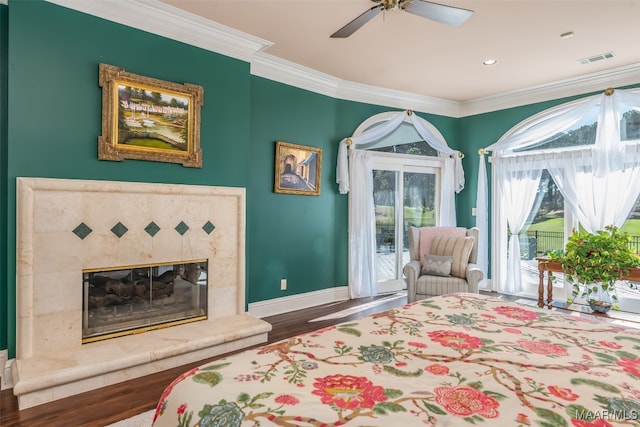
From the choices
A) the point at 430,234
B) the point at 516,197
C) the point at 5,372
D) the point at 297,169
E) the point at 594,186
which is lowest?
the point at 5,372

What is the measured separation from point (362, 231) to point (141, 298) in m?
2.87

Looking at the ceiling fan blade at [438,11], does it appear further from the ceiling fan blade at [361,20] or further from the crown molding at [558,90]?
the crown molding at [558,90]

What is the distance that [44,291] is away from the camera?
264cm

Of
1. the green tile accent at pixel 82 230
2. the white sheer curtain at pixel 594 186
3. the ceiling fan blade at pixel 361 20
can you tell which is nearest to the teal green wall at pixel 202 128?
the green tile accent at pixel 82 230

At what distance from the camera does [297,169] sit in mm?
4465

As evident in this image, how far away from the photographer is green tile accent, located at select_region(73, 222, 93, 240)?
2.77 m

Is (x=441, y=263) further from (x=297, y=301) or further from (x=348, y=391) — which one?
(x=348, y=391)

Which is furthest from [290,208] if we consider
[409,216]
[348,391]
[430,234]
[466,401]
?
[466,401]

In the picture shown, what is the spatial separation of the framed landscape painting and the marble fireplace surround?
0.97 meters

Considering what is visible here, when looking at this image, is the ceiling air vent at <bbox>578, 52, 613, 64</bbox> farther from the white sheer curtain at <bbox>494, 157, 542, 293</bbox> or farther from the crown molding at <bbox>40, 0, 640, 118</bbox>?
the white sheer curtain at <bbox>494, 157, 542, 293</bbox>

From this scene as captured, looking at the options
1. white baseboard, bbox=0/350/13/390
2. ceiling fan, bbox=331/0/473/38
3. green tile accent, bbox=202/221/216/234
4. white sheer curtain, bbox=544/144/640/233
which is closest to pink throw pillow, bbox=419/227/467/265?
white sheer curtain, bbox=544/144/640/233

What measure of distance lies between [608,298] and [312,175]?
3898 mm

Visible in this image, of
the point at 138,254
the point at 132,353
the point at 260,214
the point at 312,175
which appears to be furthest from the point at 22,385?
the point at 312,175

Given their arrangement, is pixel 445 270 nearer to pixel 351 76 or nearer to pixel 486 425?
pixel 351 76
